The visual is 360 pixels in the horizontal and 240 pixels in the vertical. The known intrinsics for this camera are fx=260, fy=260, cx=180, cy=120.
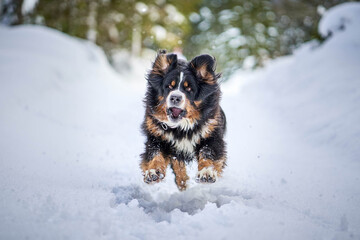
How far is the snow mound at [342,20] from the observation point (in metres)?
9.61

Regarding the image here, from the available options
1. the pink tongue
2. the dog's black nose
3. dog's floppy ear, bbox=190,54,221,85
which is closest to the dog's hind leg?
the pink tongue

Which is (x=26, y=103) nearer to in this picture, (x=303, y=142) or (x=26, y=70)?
(x=26, y=70)

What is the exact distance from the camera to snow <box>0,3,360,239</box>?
2.28 metres

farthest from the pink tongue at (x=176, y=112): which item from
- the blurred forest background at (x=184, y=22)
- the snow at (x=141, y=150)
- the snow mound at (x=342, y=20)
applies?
the blurred forest background at (x=184, y=22)

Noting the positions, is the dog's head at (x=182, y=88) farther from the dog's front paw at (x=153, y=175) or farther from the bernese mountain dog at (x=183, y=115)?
the dog's front paw at (x=153, y=175)

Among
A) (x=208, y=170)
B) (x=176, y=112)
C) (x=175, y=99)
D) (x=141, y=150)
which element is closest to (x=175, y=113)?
(x=176, y=112)

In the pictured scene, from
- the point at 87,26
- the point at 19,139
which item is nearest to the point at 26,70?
the point at 19,139

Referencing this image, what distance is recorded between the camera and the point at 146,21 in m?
16.7

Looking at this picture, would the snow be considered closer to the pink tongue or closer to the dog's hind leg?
the dog's hind leg

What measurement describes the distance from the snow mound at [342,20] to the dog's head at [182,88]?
830 cm

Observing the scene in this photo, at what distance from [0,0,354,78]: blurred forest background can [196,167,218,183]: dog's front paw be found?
44.2ft

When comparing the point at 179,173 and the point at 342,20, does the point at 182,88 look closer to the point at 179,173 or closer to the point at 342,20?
the point at 179,173

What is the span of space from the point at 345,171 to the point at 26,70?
322 inches

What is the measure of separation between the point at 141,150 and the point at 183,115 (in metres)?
2.36
